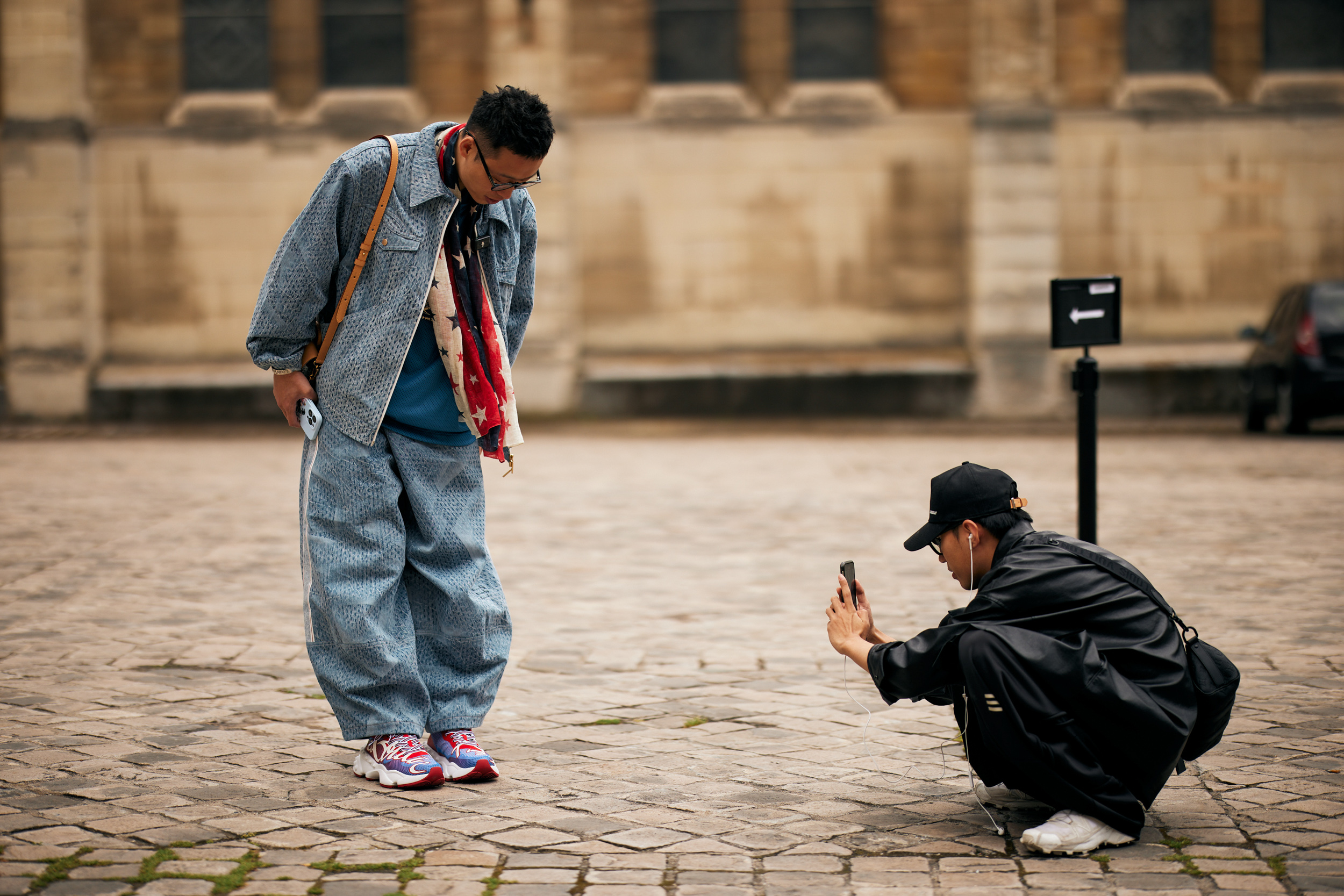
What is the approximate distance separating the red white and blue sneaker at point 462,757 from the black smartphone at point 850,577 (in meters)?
1.11

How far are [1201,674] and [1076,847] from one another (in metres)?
0.52

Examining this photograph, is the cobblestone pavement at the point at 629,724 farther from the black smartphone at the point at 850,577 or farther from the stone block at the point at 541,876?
the black smartphone at the point at 850,577

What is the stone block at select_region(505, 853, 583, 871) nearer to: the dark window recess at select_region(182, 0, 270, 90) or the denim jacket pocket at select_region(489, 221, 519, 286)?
the denim jacket pocket at select_region(489, 221, 519, 286)

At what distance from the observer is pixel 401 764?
390 centimetres

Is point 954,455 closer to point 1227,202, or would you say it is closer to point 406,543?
point 1227,202

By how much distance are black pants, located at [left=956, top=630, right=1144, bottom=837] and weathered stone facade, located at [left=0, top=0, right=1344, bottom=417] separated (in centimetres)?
1454

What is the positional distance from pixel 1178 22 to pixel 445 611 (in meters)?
17.1

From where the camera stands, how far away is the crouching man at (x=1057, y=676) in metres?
3.35

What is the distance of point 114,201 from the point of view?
18.1 m

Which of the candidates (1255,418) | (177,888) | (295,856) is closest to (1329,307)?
(1255,418)

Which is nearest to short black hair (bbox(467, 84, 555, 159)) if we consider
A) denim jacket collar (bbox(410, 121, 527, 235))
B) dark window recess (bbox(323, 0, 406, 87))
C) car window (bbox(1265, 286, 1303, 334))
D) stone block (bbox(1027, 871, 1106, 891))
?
denim jacket collar (bbox(410, 121, 527, 235))

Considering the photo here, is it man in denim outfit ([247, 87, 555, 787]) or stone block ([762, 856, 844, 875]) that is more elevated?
man in denim outfit ([247, 87, 555, 787])

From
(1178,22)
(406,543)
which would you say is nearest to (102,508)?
(406,543)

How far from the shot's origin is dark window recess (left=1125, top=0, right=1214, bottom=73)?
1838 centimetres
